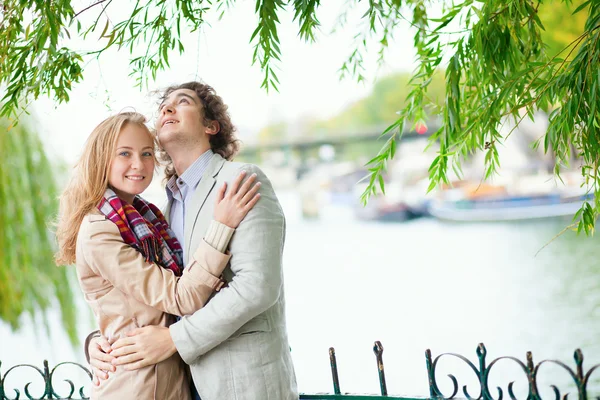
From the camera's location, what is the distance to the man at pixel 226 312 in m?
1.43

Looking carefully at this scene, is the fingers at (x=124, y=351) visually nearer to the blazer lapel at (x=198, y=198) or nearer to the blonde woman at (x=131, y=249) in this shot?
the blonde woman at (x=131, y=249)

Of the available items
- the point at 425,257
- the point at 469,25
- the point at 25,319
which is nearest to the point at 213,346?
the point at 469,25

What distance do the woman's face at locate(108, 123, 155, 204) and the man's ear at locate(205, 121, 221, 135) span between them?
0.17m

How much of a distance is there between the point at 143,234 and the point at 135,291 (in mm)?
138

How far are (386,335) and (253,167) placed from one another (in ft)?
32.7

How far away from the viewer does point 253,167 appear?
1546 mm

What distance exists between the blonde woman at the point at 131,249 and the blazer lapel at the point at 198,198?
2.7 inches

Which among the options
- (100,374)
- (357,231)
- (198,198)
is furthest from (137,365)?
(357,231)

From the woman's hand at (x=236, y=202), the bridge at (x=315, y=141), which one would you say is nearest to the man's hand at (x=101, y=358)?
the woman's hand at (x=236, y=202)

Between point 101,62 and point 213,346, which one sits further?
point 101,62

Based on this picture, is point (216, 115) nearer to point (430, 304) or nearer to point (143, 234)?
point (143, 234)

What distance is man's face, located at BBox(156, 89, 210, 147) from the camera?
5.31 ft

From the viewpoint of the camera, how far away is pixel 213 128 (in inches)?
67.7

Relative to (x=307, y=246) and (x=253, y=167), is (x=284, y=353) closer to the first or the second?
(x=253, y=167)
